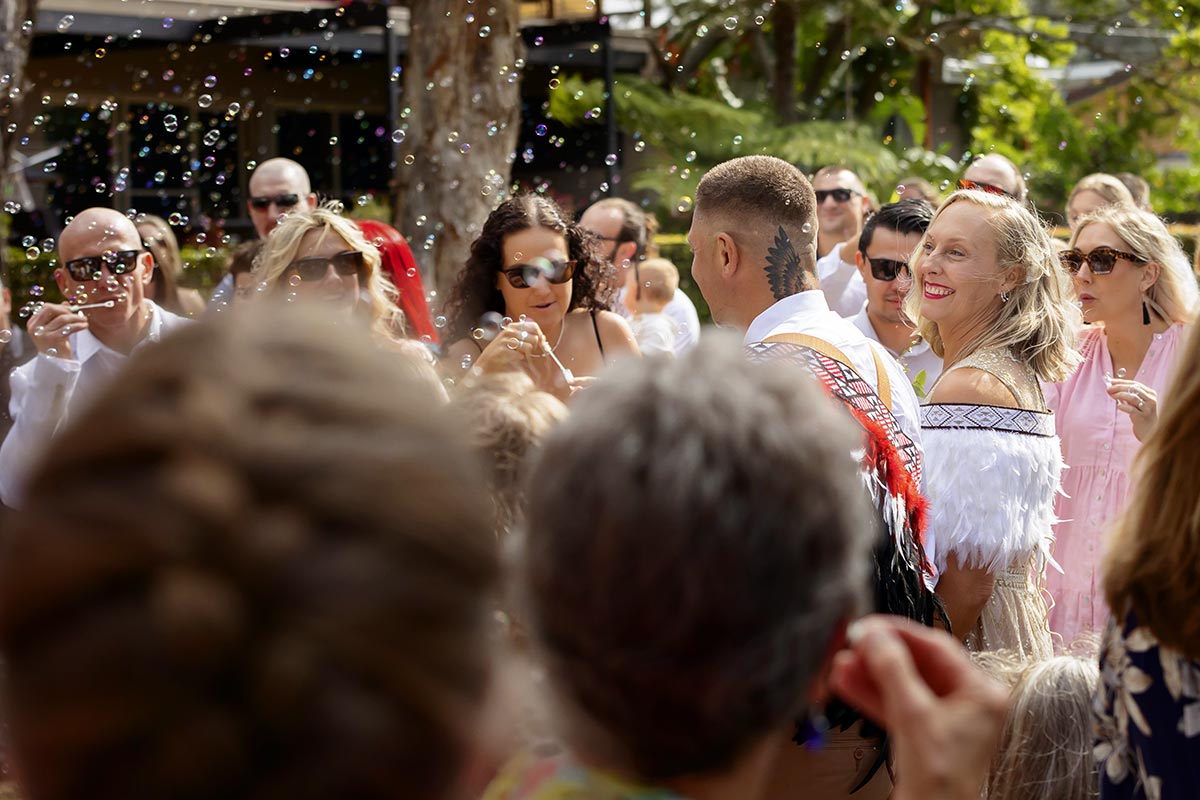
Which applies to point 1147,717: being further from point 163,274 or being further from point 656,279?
point 656,279

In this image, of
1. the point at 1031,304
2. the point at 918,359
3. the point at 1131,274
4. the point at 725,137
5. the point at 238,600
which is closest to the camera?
the point at 238,600

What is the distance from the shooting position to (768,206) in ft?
11.9

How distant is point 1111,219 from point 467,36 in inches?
203

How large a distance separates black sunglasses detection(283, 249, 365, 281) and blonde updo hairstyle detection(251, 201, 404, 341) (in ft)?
0.07

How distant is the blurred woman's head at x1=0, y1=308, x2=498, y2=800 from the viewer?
2.75 feet

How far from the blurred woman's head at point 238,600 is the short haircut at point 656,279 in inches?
243

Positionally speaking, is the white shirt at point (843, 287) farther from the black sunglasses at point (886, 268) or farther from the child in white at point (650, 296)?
the black sunglasses at point (886, 268)

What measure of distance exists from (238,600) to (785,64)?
19733 millimetres

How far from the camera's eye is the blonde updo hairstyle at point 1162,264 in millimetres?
4555

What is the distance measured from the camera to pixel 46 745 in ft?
2.83

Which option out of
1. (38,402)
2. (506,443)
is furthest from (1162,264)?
Result: (38,402)

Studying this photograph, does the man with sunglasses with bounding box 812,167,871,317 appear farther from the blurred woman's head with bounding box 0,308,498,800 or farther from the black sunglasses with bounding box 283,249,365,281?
the blurred woman's head with bounding box 0,308,498,800

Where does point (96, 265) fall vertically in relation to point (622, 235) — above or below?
above

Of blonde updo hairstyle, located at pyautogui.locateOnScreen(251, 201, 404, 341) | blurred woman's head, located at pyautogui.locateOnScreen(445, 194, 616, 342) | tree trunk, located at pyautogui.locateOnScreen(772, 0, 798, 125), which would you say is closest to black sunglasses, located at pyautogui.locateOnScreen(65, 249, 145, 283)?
blonde updo hairstyle, located at pyautogui.locateOnScreen(251, 201, 404, 341)
